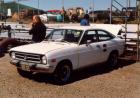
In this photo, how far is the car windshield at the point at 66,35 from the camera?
10.4 m

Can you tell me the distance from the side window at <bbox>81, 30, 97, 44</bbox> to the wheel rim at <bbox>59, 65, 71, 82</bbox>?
1.08m

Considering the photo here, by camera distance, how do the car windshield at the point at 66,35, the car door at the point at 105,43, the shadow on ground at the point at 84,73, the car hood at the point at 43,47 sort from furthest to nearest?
the car door at the point at 105,43 < the car windshield at the point at 66,35 < the shadow on ground at the point at 84,73 < the car hood at the point at 43,47

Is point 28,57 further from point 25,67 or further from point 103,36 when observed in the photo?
point 103,36

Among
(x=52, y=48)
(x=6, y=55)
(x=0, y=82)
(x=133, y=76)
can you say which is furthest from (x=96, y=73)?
(x=6, y=55)

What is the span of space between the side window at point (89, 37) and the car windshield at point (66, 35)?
168 millimetres

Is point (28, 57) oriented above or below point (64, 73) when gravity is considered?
above

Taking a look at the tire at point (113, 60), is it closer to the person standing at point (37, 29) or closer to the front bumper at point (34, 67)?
the person standing at point (37, 29)

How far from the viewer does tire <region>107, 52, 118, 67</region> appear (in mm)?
11746

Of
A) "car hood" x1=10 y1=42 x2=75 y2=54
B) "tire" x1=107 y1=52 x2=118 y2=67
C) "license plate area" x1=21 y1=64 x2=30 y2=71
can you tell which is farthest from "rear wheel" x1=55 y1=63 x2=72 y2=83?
"tire" x1=107 y1=52 x2=118 y2=67

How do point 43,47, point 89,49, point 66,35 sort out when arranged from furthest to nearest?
point 66,35 → point 89,49 → point 43,47

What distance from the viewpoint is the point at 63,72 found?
957 centimetres

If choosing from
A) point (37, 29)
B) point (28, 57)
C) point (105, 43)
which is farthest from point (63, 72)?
point (37, 29)

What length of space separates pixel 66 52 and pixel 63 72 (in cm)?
52

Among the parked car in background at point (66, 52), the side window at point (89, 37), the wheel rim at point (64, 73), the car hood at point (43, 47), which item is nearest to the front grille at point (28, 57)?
the parked car in background at point (66, 52)
